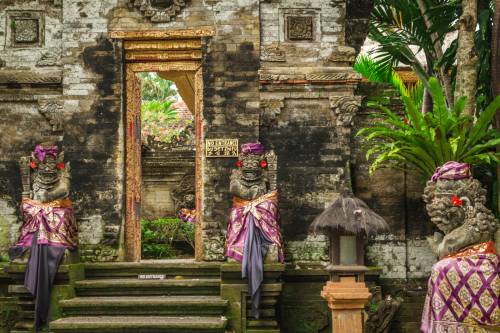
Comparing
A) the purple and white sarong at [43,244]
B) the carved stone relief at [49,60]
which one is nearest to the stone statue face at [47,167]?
the purple and white sarong at [43,244]

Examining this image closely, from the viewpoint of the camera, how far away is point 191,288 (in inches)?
326

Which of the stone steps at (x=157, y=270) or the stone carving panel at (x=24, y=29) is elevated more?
the stone carving panel at (x=24, y=29)

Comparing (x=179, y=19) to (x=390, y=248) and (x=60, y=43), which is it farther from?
(x=390, y=248)

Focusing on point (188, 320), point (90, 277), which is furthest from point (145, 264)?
point (188, 320)

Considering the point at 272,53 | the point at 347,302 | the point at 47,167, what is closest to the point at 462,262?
the point at 347,302

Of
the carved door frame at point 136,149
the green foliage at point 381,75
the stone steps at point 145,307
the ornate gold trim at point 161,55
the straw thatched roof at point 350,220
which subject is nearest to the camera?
the straw thatched roof at point 350,220

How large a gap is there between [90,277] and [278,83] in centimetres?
345

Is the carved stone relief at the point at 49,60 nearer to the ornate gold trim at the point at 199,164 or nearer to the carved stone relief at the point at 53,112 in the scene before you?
the carved stone relief at the point at 53,112

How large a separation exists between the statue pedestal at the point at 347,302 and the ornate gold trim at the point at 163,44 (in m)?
3.93

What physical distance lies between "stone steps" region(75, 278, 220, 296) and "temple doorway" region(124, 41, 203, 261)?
0.87m

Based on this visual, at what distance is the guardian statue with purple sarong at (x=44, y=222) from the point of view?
7.98m

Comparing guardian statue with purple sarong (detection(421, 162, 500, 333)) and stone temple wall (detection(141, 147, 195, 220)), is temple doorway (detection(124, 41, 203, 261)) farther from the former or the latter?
guardian statue with purple sarong (detection(421, 162, 500, 333))

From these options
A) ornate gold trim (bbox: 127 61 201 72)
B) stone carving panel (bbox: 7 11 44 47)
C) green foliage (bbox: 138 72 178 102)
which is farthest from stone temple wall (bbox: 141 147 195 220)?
green foliage (bbox: 138 72 178 102)

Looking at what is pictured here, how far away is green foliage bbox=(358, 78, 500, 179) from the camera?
8281 mm
